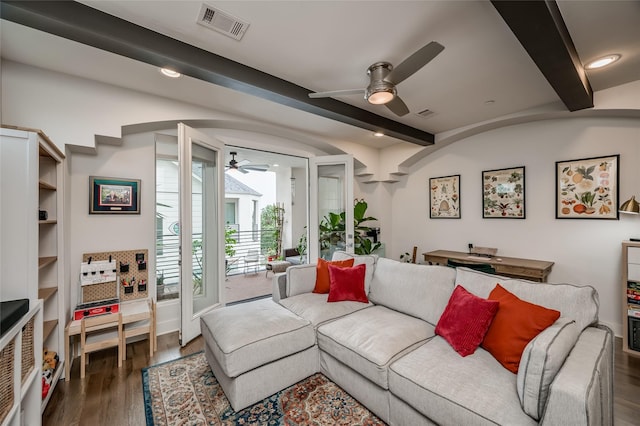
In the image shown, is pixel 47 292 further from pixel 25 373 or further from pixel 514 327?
pixel 514 327

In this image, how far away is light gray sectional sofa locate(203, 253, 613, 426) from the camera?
1.18 meters

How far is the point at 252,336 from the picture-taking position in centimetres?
194

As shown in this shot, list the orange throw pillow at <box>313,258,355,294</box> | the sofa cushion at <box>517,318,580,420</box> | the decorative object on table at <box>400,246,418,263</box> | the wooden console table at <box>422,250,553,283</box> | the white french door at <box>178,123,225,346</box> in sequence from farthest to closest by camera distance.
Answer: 1. the decorative object on table at <box>400,246,418,263</box>
2. the wooden console table at <box>422,250,553,283</box>
3. the orange throw pillow at <box>313,258,355,294</box>
4. the white french door at <box>178,123,225,346</box>
5. the sofa cushion at <box>517,318,580,420</box>

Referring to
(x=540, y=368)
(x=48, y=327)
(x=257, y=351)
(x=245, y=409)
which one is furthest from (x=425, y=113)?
(x=48, y=327)

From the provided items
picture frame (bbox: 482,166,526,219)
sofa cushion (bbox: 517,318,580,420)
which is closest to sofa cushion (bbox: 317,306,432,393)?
sofa cushion (bbox: 517,318,580,420)

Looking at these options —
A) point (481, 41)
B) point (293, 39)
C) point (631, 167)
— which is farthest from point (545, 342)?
point (631, 167)

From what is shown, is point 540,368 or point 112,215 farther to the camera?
point 112,215

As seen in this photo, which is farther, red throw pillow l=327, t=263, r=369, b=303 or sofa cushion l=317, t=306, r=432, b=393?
red throw pillow l=327, t=263, r=369, b=303

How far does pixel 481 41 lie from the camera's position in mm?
1967

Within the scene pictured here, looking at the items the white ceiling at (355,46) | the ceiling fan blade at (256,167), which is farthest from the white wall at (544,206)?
the ceiling fan blade at (256,167)

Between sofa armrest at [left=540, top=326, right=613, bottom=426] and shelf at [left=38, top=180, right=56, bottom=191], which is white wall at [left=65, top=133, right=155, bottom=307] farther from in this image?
sofa armrest at [left=540, top=326, right=613, bottom=426]

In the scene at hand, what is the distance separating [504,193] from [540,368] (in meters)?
3.16

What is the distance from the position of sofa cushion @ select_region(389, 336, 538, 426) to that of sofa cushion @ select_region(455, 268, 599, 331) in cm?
46

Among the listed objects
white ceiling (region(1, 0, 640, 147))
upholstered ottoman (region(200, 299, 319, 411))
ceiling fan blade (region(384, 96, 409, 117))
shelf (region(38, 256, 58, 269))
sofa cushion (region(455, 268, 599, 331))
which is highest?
white ceiling (region(1, 0, 640, 147))
